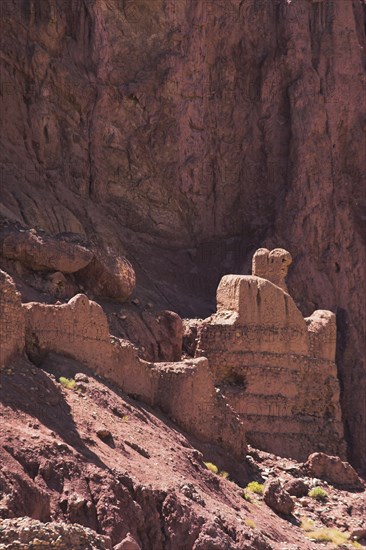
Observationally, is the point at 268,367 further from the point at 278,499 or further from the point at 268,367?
the point at 278,499

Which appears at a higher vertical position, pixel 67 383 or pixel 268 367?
pixel 268 367

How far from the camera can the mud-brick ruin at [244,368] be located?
3288cm

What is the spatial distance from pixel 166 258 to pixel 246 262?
2666mm

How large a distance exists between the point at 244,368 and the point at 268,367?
0.65 metres

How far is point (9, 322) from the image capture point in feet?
95.6

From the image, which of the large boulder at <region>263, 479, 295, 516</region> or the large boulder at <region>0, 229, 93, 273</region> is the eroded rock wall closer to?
the large boulder at <region>0, 229, 93, 273</region>

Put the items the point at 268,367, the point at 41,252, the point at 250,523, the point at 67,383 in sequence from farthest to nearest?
1. the point at 268,367
2. the point at 41,252
3. the point at 67,383
4. the point at 250,523

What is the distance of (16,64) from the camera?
4697 centimetres

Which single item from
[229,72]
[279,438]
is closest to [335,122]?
[229,72]

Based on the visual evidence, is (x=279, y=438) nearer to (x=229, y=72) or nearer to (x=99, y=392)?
(x=99, y=392)

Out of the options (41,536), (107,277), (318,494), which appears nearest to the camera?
(41,536)

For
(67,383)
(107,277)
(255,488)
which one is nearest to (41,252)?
(107,277)

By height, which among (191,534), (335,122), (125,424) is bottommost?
(191,534)

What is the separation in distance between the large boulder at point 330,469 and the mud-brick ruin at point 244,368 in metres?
1.83
